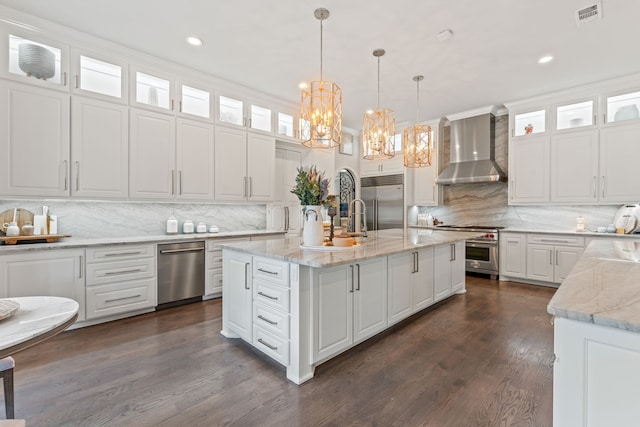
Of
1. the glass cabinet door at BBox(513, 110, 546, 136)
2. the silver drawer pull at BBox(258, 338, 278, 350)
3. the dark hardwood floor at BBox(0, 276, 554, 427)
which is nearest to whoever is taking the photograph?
the dark hardwood floor at BBox(0, 276, 554, 427)

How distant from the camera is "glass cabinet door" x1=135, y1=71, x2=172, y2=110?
12.1ft

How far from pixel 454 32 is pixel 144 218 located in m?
4.31

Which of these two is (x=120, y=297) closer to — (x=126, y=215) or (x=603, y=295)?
(x=126, y=215)

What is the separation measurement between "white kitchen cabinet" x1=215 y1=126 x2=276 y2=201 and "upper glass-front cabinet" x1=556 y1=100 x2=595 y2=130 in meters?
4.56

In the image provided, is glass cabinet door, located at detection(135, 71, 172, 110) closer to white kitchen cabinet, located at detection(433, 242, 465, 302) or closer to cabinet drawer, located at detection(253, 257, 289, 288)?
cabinet drawer, located at detection(253, 257, 289, 288)

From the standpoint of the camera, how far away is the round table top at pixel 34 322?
1.01 metres

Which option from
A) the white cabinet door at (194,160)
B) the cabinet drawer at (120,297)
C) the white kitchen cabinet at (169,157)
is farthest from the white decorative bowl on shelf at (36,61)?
the cabinet drawer at (120,297)

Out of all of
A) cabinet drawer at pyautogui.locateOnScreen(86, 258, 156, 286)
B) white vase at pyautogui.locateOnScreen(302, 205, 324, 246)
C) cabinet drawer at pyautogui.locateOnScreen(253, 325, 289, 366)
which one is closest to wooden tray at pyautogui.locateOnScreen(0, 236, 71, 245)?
cabinet drawer at pyautogui.locateOnScreen(86, 258, 156, 286)

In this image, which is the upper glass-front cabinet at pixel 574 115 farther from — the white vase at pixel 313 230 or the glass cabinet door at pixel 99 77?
the glass cabinet door at pixel 99 77

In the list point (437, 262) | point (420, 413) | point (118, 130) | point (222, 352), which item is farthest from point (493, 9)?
point (118, 130)

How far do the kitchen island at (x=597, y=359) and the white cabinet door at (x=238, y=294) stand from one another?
2.04m

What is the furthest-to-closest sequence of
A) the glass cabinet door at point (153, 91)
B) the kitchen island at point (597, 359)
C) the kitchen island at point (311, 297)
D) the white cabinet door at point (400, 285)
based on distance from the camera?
the glass cabinet door at point (153, 91) → the white cabinet door at point (400, 285) → the kitchen island at point (311, 297) → the kitchen island at point (597, 359)

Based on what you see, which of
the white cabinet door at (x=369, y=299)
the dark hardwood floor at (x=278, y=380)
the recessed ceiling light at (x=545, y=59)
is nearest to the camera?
the dark hardwood floor at (x=278, y=380)

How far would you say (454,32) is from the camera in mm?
3018
